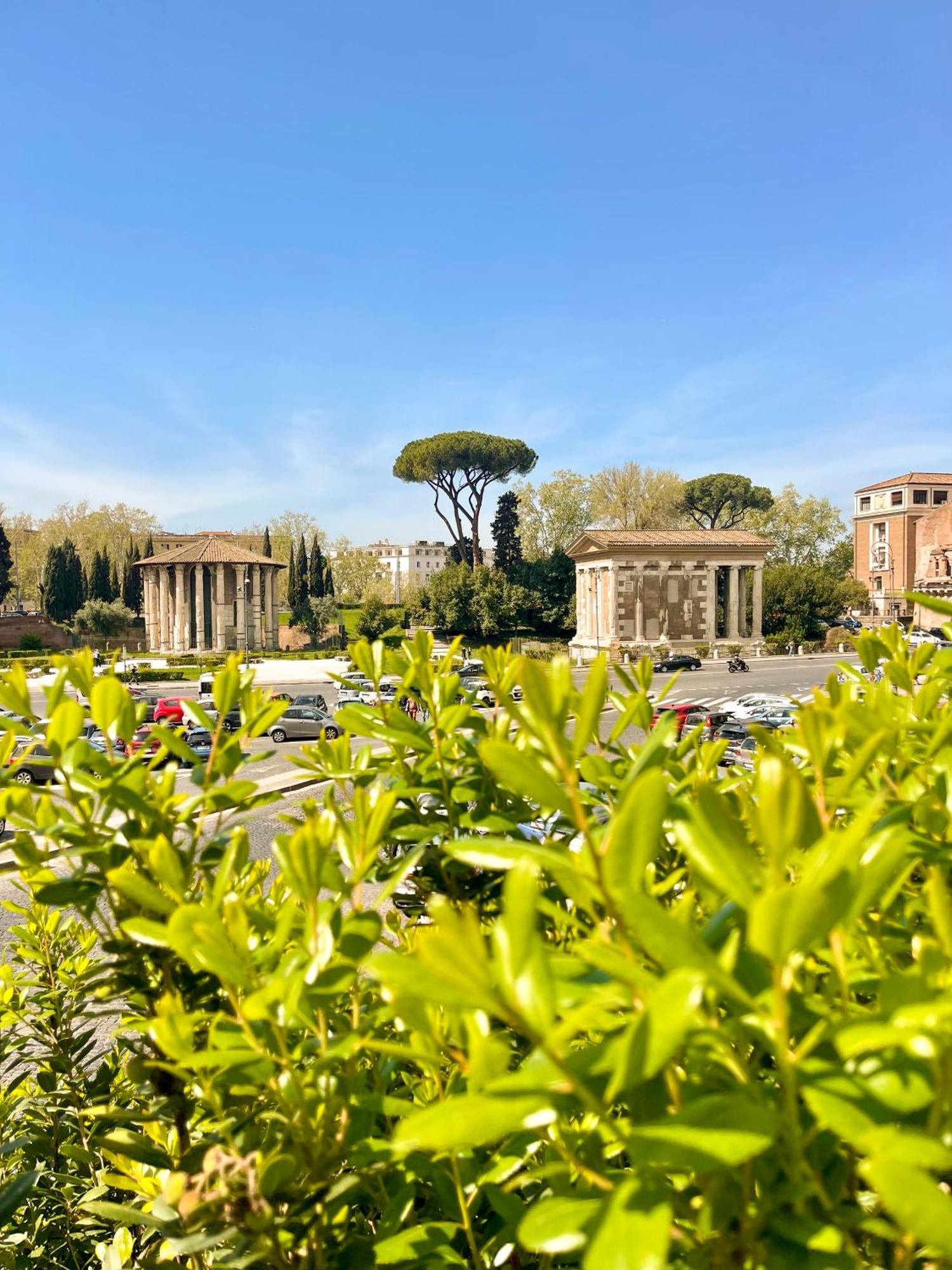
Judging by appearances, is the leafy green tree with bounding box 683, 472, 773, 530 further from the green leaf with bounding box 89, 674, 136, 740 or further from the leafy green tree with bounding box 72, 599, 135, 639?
the green leaf with bounding box 89, 674, 136, 740

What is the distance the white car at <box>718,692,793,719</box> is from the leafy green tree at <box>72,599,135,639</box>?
173 ft

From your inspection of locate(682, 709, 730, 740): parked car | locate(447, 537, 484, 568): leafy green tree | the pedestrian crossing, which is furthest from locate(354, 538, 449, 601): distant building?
locate(682, 709, 730, 740): parked car

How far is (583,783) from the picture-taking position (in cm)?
186

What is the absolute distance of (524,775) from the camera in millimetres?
894

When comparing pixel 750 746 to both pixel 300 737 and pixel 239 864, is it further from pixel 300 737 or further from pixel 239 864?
pixel 239 864

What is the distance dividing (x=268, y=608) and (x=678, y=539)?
33.2 metres

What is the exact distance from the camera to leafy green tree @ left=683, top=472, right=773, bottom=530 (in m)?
84.3

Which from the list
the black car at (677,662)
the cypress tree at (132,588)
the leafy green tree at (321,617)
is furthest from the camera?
the cypress tree at (132,588)

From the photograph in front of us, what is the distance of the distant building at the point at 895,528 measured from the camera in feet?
257

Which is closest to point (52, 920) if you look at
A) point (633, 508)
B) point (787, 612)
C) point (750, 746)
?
point (750, 746)

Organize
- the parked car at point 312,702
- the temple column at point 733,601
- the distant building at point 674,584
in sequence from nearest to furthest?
the parked car at point 312,702
the distant building at point 674,584
the temple column at point 733,601

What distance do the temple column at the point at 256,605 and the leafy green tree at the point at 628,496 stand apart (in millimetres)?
31563

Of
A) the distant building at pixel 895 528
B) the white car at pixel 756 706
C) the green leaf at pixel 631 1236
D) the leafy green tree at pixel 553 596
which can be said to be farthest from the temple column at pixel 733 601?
the green leaf at pixel 631 1236

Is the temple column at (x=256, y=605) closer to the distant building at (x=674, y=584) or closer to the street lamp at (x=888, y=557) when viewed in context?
the distant building at (x=674, y=584)
